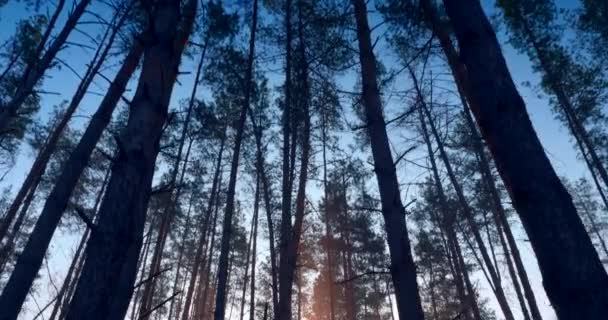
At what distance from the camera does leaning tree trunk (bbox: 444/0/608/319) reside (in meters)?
1.54

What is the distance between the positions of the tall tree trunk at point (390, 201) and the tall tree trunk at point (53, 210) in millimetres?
3745

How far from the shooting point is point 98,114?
6.50 metres

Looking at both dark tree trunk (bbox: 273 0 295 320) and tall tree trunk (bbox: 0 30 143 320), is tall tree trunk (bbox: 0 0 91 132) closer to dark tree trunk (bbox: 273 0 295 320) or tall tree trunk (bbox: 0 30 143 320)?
tall tree trunk (bbox: 0 30 143 320)

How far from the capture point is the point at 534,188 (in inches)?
72.6

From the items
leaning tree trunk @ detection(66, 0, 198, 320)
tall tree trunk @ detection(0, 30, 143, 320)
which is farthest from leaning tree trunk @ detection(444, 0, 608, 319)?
tall tree trunk @ detection(0, 30, 143, 320)

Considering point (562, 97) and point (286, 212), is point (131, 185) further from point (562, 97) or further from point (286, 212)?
point (562, 97)

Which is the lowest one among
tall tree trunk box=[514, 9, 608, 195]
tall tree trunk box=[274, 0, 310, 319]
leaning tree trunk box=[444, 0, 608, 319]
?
leaning tree trunk box=[444, 0, 608, 319]

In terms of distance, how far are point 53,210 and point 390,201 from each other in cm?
567

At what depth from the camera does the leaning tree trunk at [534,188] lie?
154cm

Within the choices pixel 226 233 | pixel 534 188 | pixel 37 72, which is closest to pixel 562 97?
pixel 226 233

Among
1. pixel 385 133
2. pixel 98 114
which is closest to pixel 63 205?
pixel 98 114

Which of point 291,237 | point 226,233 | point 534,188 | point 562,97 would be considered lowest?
point 534,188

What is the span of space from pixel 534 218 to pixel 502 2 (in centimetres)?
470

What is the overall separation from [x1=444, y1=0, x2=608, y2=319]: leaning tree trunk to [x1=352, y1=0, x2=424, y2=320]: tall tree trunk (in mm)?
1992
